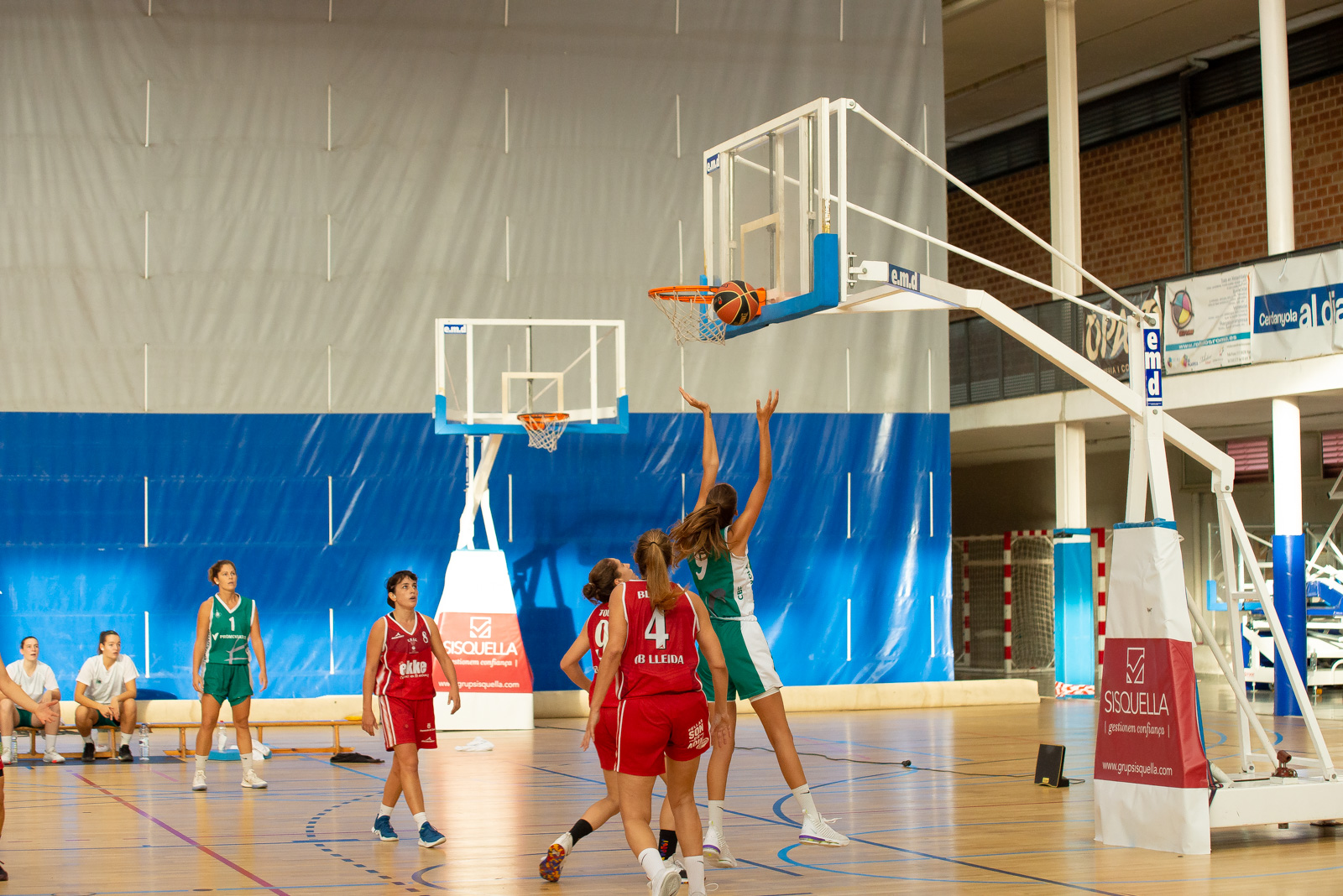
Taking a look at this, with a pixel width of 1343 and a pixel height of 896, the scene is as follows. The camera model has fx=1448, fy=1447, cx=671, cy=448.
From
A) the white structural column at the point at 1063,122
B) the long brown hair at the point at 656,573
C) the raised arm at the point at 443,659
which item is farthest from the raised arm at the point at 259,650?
the white structural column at the point at 1063,122

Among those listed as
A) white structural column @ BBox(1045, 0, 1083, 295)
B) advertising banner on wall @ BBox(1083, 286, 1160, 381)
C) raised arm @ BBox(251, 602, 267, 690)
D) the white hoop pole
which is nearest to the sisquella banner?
raised arm @ BBox(251, 602, 267, 690)

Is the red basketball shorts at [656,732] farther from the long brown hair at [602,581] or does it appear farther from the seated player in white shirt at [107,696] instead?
the seated player in white shirt at [107,696]

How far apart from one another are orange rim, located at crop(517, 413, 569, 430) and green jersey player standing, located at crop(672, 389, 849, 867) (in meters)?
8.53

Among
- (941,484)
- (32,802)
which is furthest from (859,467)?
(32,802)

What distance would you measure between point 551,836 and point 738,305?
3.75 meters

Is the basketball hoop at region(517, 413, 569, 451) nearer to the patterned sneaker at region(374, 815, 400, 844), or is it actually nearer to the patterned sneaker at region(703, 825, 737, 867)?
the patterned sneaker at region(374, 815, 400, 844)

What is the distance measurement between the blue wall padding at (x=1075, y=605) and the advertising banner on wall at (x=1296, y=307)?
402 centimetres

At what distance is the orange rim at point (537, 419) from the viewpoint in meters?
16.6

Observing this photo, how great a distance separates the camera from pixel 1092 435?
75.7 feet

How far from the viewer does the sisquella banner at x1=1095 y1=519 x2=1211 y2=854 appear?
25.6 feet

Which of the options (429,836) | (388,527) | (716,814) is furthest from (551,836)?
(388,527)

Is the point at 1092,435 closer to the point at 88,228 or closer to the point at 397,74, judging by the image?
the point at 397,74

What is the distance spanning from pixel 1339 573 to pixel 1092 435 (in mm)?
4152

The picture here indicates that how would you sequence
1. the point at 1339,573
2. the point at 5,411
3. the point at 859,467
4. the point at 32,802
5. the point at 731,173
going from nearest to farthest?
the point at 32,802
the point at 731,173
the point at 5,411
the point at 859,467
the point at 1339,573
